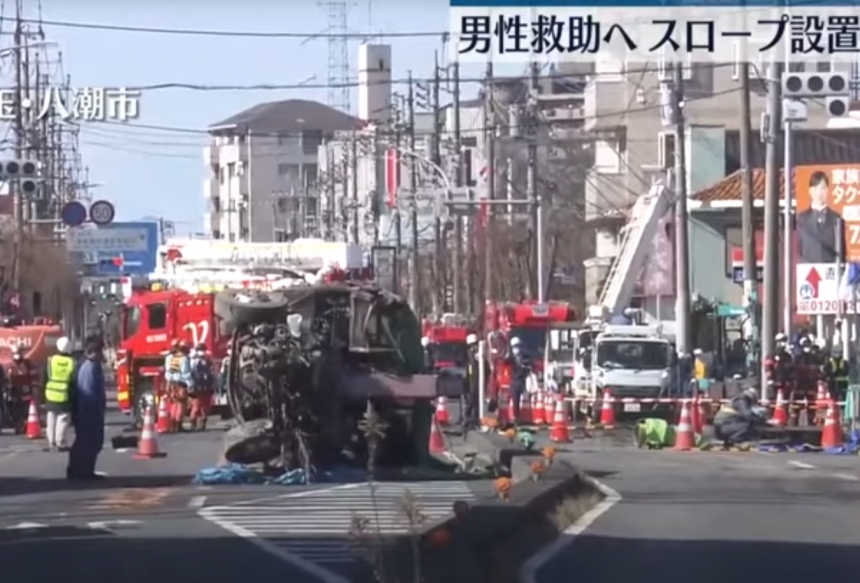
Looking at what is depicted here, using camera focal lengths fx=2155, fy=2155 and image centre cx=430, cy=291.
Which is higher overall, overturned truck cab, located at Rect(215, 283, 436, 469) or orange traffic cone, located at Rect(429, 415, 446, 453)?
overturned truck cab, located at Rect(215, 283, 436, 469)

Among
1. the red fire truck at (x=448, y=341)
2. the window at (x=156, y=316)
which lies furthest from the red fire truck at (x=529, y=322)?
the window at (x=156, y=316)

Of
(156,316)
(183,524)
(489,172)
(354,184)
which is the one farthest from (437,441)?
(354,184)

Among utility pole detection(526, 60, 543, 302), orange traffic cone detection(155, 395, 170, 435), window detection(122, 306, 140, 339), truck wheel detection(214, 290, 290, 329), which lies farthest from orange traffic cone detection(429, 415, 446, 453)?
utility pole detection(526, 60, 543, 302)

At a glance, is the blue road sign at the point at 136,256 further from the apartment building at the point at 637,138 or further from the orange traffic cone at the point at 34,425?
the orange traffic cone at the point at 34,425

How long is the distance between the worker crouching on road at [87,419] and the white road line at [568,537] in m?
6.09

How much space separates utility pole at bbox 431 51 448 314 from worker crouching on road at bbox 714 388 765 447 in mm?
28941

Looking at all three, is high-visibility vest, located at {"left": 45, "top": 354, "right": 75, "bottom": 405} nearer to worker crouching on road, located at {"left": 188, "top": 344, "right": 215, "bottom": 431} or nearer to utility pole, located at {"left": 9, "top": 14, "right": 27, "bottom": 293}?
worker crouching on road, located at {"left": 188, "top": 344, "right": 215, "bottom": 431}

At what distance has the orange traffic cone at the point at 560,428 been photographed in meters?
37.4

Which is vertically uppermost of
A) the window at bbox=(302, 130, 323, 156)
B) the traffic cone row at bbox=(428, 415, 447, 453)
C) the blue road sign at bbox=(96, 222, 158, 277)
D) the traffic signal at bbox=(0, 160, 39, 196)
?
the window at bbox=(302, 130, 323, 156)

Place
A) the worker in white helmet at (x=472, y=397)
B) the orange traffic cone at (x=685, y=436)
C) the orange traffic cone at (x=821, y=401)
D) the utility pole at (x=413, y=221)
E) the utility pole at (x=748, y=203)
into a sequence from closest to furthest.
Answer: the orange traffic cone at (x=685, y=436) → the worker in white helmet at (x=472, y=397) → the orange traffic cone at (x=821, y=401) → the utility pole at (x=748, y=203) → the utility pole at (x=413, y=221)

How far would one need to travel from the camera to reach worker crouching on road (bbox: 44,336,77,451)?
3017cm

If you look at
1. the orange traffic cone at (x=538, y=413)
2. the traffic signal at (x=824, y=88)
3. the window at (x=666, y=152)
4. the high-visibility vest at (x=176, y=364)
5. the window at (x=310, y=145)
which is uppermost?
the window at (x=310, y=145)

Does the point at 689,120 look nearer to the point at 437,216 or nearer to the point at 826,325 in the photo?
the point at 437,216

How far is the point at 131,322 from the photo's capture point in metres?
42.8
